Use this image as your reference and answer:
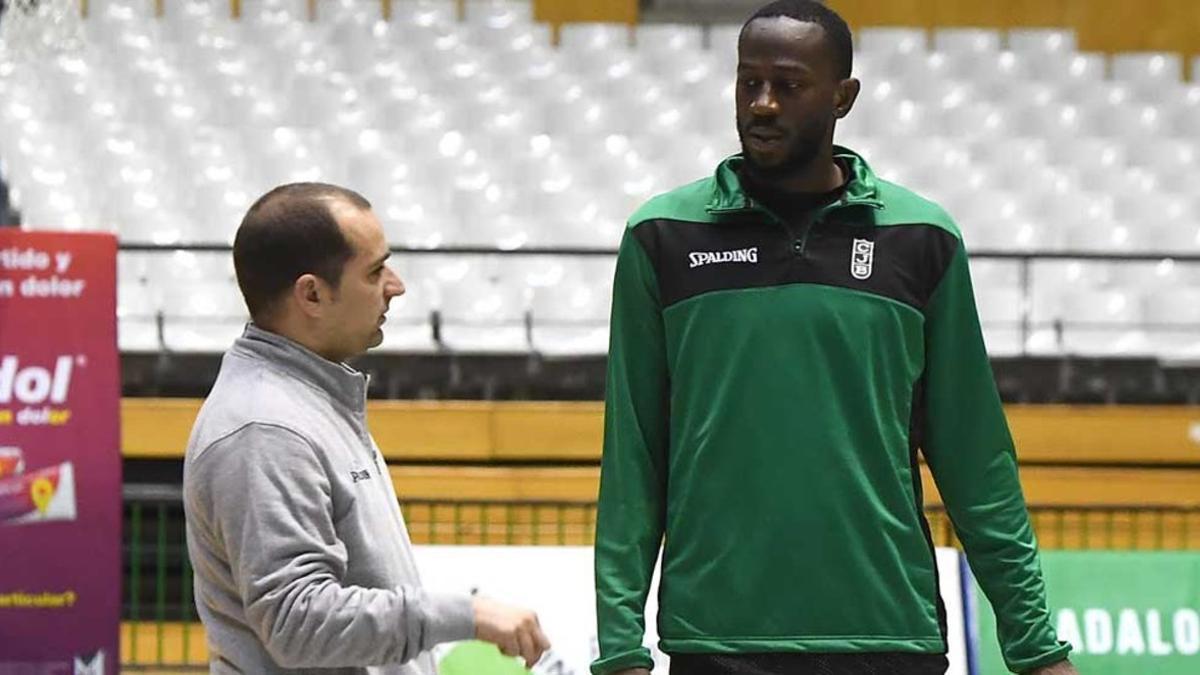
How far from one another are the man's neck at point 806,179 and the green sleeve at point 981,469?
8.9 inches

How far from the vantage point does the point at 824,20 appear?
110 inches

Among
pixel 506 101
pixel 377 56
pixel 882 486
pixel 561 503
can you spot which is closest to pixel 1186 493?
pixel 561 503

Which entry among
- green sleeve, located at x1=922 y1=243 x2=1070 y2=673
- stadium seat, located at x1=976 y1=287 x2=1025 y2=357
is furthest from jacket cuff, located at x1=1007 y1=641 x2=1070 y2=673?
stadium seat, located at x1=976 y1=287 x2=1025 y2=357

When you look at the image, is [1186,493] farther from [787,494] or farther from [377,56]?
[787,494]

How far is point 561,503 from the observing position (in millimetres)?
7391

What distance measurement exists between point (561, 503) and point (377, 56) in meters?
5.42

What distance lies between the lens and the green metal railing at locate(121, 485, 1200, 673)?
767cm

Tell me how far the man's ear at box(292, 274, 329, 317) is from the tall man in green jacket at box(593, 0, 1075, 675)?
1.67 feet

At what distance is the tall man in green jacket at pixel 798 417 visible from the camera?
9.04 ft

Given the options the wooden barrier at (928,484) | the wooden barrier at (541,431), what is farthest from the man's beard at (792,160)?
the wooden barrier at (541,431)

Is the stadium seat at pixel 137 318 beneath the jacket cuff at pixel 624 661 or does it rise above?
above

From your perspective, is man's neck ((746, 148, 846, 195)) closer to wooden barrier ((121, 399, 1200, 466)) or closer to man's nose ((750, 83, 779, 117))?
man's nose ((750, 83, 779, 117))

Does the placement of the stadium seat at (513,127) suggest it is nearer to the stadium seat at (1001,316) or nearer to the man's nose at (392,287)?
the stadium seat at (1001,316)

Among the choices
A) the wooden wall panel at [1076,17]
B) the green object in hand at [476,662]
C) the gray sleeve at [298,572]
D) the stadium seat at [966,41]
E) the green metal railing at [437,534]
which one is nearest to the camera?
the gray sleeve at [298,572]
